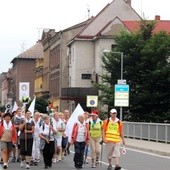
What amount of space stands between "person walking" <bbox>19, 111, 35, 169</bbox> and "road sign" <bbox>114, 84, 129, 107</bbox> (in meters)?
20.2

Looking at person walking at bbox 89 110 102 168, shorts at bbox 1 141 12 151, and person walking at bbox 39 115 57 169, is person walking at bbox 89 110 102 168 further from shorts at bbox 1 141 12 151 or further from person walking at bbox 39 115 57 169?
shorts at bbox 1 141 12 151

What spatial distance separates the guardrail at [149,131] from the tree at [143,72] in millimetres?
6343

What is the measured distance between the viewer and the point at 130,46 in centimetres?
4847

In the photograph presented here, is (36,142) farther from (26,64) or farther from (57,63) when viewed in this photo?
(26,64)

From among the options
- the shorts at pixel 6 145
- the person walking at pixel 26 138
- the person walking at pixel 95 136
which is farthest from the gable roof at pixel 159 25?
the shorts at pixel 6 145

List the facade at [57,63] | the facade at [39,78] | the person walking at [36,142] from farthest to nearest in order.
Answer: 1. the facade at [39,78]
2. the facade at [57,63]
3. the person walking at [36,142]

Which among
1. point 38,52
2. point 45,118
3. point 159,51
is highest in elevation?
point 38,52

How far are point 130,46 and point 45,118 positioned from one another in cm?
3172

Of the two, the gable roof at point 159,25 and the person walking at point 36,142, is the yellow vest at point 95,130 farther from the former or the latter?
the gable roof at point 159,25

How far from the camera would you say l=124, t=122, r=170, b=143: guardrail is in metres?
31.5

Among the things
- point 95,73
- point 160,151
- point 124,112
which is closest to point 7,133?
point 160,151

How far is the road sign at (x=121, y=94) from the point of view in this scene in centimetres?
3762

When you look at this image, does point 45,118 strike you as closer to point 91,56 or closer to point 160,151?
point 160,151

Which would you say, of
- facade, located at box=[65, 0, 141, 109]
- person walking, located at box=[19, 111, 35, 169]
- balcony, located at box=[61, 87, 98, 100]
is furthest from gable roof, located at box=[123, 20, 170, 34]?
person walking, located at box=[19, 111, 35, 169]
